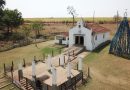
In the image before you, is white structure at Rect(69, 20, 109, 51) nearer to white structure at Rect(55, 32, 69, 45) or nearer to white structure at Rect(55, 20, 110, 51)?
white structure at Rect(55, 20, 110, 51)

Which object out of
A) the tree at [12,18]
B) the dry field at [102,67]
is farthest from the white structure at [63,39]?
the tree at [12,18]

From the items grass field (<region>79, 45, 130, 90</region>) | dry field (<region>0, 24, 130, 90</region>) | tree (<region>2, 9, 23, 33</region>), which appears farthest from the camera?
tree (<region>2, 9, 23, 33</region>)

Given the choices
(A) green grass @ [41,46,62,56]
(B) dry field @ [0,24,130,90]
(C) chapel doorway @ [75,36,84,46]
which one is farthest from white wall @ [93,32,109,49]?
(A) green grass @ [41,46,62,56]

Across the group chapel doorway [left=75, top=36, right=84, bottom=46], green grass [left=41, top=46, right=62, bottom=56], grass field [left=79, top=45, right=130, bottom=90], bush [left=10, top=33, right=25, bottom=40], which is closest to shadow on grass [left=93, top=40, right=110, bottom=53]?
grass field [left=79, top=45, right=130, bottom=90]

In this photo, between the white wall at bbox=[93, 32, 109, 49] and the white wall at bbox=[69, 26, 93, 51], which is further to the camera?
the white wall at bbox=[93, 32, 109, 49]

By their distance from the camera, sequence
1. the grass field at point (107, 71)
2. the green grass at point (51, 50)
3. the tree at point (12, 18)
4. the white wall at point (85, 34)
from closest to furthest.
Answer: the grass field at point (107, 71) → the green grass at point (51, 50) → the white wall at point (85, 34) → the tree at point (12, 18)

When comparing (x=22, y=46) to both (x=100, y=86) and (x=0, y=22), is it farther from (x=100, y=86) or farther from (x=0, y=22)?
(x=100, y=86)

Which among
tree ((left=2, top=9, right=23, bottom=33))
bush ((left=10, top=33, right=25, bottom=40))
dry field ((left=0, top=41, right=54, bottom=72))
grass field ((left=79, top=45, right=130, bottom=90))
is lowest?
grass field ((left=79, top=45, right=130, bottom=90))

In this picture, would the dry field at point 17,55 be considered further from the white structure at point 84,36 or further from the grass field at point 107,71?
the grass field at point 107,71

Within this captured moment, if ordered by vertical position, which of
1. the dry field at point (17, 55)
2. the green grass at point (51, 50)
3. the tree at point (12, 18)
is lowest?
the dry field at point (17, 55)

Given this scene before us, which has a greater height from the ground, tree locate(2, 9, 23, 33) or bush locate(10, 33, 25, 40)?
tree locate(2, 9, 23, 33)

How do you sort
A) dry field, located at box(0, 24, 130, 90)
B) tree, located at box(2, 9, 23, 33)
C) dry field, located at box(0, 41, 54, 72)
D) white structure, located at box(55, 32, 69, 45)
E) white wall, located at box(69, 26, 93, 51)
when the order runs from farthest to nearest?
tree, located at box(2, 9, 23, 33)
white structure, located at box(55, 32, 69, 45)
white wall, located at box(69, 26, 93, 51)
dry field, located at box(0, 41, 54, 72)
dry field, located at box(0, 24, 130, 90)

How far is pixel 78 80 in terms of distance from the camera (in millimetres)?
21875

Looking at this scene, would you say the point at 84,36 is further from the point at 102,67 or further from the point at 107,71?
the point at 107,71
